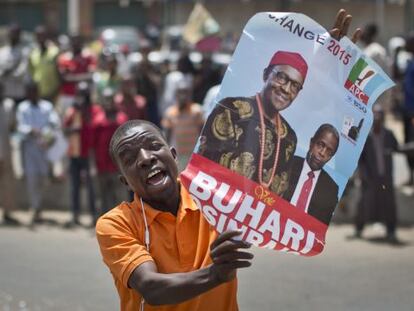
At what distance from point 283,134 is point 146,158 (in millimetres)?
449

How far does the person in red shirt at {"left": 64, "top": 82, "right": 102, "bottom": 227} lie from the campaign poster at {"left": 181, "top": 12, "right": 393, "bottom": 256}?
30.9ft

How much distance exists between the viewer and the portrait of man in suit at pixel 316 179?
337 cm

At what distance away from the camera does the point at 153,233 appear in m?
3.57

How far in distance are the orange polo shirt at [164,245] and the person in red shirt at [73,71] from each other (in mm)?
11234

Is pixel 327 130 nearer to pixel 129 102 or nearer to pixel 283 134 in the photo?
pixel 283 134

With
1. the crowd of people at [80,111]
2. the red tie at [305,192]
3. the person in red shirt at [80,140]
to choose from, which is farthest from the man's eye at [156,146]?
the person in red shirt at [80,140]

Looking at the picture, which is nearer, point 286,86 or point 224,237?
point 224,237

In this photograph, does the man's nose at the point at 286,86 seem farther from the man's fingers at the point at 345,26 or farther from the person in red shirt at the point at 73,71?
the person in red shirt at the point at 73,71

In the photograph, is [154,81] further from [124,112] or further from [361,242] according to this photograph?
[361,242]

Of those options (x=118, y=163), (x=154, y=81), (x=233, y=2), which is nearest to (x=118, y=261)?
(x=118, y=163)

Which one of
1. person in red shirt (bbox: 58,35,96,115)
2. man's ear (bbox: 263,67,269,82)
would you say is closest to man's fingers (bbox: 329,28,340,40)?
man's ear (bbox: 263,67,269,82)

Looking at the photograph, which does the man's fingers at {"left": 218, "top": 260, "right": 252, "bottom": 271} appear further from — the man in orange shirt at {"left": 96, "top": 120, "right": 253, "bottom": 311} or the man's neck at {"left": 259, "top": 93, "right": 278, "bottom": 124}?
the man's neck at {"left": 259, "top": 93, "right": 278, "bottom": 124}

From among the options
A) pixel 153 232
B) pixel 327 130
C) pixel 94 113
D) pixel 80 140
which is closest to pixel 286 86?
pixel 327 130

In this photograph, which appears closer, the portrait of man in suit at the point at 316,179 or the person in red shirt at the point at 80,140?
the portrait of man in suit at the point at 316,179
